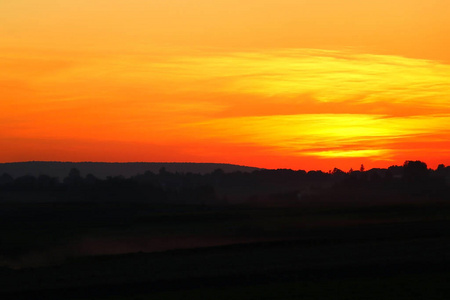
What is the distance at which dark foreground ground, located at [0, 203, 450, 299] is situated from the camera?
112 ft

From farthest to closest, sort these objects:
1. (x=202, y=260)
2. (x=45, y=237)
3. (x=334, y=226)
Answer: (x=334, y=226), (x=45, y=237), (x=202, y=260)

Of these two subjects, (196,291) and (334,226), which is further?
(334,226)

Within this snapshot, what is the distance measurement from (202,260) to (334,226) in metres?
30.5

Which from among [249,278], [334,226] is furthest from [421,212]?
[249,278]

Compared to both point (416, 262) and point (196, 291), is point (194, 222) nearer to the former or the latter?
point (416, 262)

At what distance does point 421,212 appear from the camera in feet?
311

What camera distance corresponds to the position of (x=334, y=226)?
74.6m

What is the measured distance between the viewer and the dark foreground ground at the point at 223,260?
34.2m

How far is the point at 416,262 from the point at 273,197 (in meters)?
122

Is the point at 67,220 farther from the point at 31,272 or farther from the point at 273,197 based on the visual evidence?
the point at 273,197

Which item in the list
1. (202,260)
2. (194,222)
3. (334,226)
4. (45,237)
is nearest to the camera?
(202,260)

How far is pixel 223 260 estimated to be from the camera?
151 ft

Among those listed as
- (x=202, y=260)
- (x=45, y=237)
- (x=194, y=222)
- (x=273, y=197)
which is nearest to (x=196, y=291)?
(x=202, y=260)

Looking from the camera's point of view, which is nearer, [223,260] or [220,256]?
[223,260]
